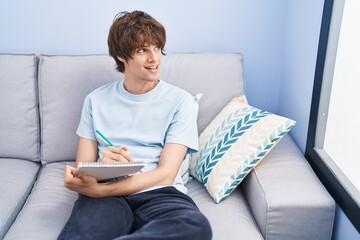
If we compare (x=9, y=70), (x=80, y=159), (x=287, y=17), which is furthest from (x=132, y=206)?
(x=287, y=17)

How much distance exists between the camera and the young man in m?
1.19

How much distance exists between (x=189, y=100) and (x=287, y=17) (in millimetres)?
814

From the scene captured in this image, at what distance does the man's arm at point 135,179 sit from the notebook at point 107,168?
8 centimetres

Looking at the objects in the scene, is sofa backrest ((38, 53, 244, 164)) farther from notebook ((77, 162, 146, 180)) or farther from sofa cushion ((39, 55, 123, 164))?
notebook ((77, 162, 146, 180))

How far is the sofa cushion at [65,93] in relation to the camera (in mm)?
1714

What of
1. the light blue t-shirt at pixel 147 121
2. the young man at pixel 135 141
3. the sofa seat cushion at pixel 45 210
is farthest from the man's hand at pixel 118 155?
the sofa seat cushion at pixel 45 210

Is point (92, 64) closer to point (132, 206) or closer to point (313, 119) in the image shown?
point (132, 206)

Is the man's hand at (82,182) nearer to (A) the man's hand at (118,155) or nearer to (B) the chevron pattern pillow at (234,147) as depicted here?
(A) the man's hand at (118,155)

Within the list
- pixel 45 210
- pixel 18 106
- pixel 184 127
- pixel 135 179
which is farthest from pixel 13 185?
pixel 184 127

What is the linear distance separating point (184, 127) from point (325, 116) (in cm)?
58

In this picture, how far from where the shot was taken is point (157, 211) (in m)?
1.22

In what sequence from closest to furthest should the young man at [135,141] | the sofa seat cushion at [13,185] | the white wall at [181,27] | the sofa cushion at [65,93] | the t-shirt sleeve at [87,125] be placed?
the young man at [135,141]
the sofa seat cushion at [13,185]
the t-shirt sleeve at [87,125]
the sofa cushion at [65,93]
the white wall at [181,27]

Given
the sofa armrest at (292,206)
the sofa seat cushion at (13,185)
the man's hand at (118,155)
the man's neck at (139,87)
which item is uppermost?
the man's neck at (139,87)

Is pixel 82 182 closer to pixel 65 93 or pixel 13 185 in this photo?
pixel 13 185
